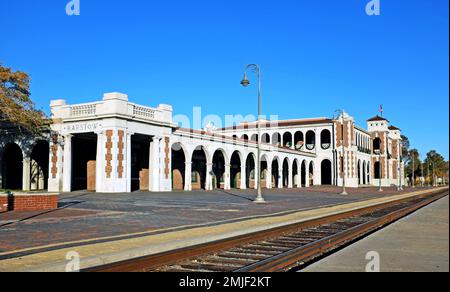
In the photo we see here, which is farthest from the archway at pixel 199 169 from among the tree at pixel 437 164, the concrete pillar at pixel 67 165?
the tree at pixel 437 164

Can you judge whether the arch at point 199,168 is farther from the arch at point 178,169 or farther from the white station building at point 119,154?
the arch at point 178,169

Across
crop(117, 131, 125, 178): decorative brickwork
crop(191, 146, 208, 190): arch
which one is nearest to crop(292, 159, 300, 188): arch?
crop(191, 146, 208, 190): arch

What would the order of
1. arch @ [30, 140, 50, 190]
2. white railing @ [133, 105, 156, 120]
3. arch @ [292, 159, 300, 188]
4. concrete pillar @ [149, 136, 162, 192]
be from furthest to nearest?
arch @ [292, 159, 300, 188] → arch @ [30, 140, 50, 190] → concrete pillar @ [149, 136, 162, 192] → white railing @ [133, 105, 156, 120]

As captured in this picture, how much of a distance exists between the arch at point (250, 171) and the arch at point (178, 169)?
15.7 metres

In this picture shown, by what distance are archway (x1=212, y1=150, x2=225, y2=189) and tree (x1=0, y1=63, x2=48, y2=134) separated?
2222 cm

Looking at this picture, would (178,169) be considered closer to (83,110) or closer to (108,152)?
(108,152)

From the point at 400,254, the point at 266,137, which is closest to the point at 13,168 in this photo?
the point at 400,254

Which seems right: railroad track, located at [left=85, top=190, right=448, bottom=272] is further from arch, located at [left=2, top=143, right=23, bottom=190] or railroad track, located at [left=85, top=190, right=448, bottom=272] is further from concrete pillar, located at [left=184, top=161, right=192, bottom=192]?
arch, located at [left=2, top=143, right=23, bottom=190]

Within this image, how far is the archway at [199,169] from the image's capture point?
4582 cm

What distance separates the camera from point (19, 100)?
3195 cm

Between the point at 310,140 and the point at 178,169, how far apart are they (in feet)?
157

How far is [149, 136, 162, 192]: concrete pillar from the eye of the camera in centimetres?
3691
